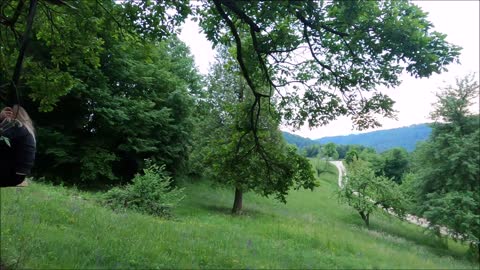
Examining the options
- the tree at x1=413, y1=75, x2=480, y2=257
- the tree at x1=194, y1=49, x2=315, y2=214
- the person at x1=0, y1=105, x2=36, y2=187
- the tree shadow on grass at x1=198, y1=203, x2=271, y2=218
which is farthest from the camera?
the tree at x1=413, y1=75, x2=480, y2=257

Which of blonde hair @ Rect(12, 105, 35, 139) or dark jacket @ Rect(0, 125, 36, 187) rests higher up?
blonde hair @ Rect(12, 105, 35, 139)

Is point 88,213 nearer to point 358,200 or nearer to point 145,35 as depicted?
point 145,35

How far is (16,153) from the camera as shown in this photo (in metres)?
3.23

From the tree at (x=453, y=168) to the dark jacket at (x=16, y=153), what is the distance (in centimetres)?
2780

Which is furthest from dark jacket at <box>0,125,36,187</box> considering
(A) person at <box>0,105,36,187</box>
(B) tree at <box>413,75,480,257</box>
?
(B) tree at <box>413,75,480,257</box>

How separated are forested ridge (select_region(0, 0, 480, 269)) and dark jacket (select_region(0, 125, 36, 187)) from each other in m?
0.05

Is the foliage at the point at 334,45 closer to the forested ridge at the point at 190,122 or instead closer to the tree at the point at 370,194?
the forested ridge at the point at 190,122

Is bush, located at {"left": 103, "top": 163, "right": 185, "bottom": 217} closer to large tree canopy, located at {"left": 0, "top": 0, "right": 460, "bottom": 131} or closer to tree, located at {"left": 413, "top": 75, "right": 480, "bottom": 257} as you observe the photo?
large tree canopy, located at {"left": 0, "top": 0, "right": 460, "bottom": 131}

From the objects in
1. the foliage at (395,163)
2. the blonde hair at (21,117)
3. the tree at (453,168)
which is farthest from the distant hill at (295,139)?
the foliage at (395,163)

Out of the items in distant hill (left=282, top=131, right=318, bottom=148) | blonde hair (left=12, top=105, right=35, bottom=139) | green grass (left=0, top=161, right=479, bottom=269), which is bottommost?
green grass (left=0, top=161, right=479, bottom=269)

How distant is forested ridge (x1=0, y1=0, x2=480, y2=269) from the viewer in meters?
5.66

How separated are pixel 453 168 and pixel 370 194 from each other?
22.1ft

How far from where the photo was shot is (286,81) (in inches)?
324

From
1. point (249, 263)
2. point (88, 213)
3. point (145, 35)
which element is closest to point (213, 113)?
point (88, 213)
